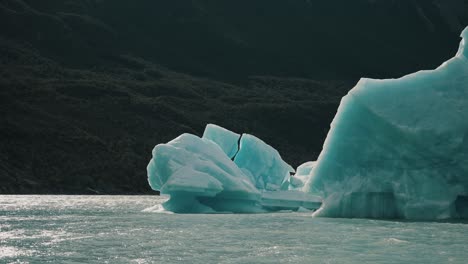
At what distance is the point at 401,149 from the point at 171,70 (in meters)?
103

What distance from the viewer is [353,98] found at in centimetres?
2336

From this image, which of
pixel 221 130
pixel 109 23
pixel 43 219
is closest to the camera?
pixel 43 219

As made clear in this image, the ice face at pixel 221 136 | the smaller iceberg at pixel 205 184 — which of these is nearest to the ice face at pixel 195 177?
the smaller iceberg at pixel 205 184

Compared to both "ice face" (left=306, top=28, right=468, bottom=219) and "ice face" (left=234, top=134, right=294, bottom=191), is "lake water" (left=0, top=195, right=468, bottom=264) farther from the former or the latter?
"ice face" (left=234, top=134, right=294, bottom=191)

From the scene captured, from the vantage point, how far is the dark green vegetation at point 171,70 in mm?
70625

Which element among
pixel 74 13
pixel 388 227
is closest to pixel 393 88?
pixel 388 227

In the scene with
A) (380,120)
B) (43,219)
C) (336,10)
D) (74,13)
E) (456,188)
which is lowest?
(43,219)

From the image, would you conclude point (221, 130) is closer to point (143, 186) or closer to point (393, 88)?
point (393, 88)

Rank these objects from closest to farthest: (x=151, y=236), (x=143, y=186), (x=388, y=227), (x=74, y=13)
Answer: (x=151, y=236), (x=388, y=227), (x=143, y=186), (x=74, y=13)

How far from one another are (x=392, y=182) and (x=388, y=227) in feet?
7.34

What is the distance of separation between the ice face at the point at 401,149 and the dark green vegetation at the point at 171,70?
42389mm

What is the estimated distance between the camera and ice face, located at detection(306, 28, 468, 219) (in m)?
22.1

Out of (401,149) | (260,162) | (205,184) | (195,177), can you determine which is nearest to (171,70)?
(260,162)

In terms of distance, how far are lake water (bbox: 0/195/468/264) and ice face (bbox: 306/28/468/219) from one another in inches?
37.8
